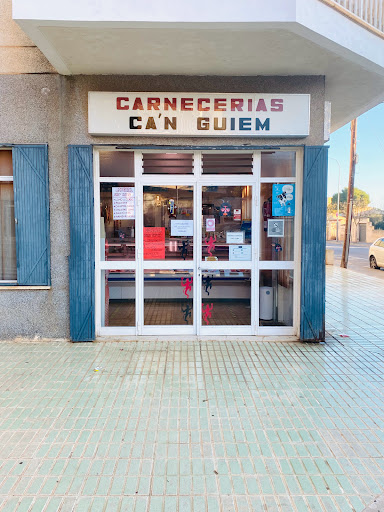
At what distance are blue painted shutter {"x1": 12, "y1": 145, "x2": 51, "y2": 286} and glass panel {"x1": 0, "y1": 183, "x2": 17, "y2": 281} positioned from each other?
27 cm

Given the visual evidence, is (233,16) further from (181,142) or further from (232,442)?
(232,442)

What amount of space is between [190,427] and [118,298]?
272 centimetres

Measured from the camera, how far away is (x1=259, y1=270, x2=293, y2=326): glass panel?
5.49m

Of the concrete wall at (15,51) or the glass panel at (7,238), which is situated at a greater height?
the concrete wall at (15,51)

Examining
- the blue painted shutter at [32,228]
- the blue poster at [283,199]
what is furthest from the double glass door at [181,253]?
the blue painted shutter at [32,228]

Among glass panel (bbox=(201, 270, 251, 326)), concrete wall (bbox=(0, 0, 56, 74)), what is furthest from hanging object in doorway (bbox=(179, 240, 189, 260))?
concrete wall (bbox=(0, 0, 56, 74))

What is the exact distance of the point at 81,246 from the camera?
203 inches

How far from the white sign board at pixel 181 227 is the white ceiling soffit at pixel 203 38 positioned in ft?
6.75

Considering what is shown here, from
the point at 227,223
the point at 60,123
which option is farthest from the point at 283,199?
the point at 60,123

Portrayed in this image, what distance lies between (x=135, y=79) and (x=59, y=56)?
1.02 meters

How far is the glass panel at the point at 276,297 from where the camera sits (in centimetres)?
549

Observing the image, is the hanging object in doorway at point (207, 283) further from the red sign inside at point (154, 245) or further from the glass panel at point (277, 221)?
the glass panel at point (277, 221)

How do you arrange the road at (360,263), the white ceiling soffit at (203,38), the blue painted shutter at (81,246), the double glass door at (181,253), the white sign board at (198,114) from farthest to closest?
the road at (360,263)
the double glass door at (181,253)
the blue painted shutter at (81,246)
the white sign board at (198,114)
the white ceiling soffit at (203,38)

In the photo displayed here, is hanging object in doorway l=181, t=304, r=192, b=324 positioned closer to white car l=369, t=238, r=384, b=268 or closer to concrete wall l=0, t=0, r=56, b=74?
concrete wall l=0, t=0, r=56, b=74
